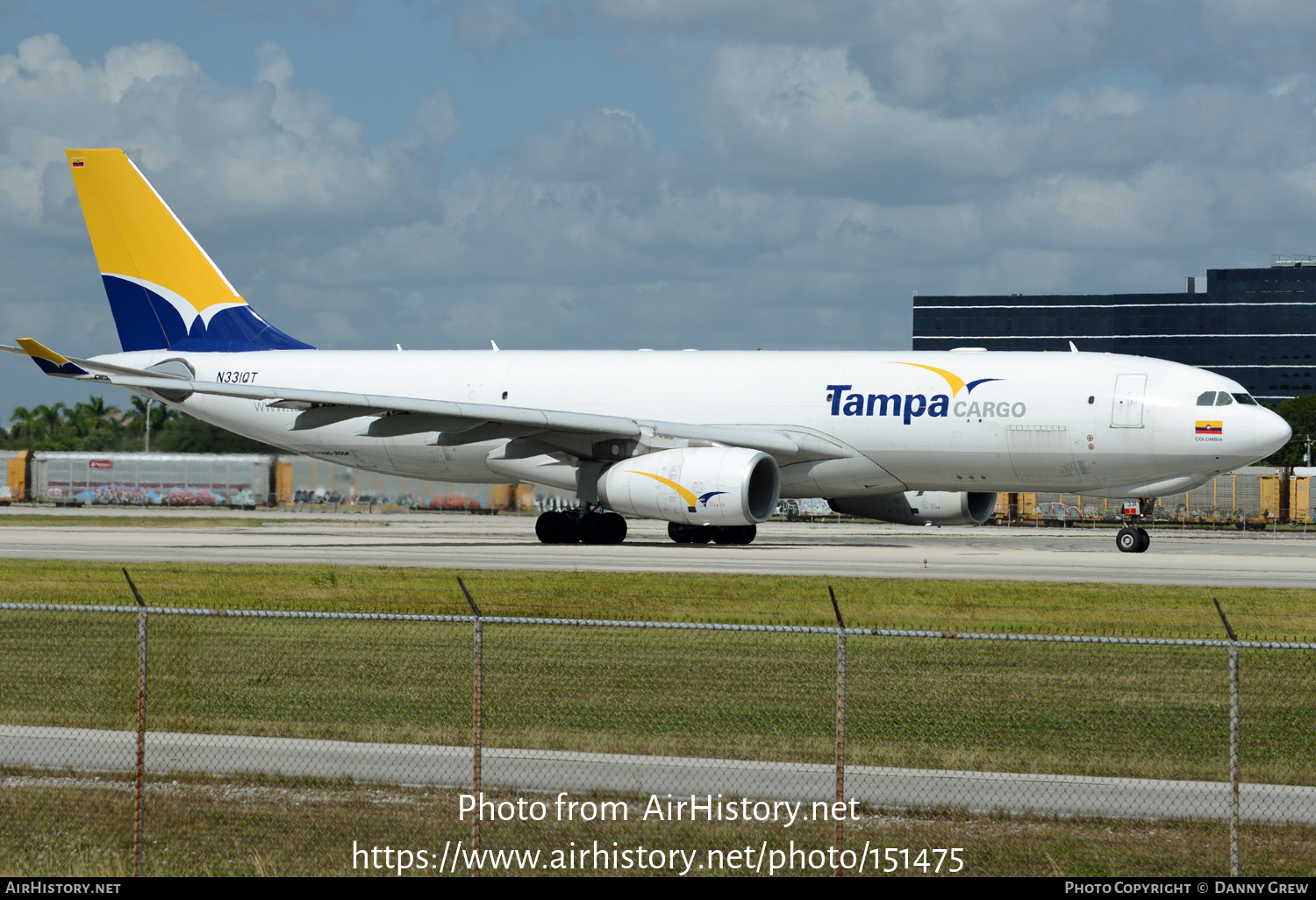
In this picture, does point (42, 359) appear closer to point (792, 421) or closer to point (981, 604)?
point (792, 421)

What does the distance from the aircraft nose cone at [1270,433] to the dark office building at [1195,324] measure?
153533mm

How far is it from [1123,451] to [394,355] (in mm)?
18773

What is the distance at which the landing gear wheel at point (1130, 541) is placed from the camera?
112 feet

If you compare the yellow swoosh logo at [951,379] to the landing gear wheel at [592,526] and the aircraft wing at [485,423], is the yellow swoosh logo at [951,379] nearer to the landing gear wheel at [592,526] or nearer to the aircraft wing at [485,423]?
the aircraft wing at [485,423]

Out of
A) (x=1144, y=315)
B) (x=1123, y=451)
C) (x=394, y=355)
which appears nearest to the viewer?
(x=1123, y=451)

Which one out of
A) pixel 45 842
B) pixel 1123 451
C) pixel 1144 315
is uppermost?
pixel 1144 315

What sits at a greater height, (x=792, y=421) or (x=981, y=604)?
(x=792, y=421)

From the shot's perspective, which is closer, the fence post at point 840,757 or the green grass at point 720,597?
the fence post at point 840,757

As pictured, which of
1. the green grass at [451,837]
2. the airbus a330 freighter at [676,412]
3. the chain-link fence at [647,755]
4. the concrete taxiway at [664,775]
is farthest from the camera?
the airbus a330 freighter at [676,412]

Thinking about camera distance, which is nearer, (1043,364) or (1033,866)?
(1033,866)

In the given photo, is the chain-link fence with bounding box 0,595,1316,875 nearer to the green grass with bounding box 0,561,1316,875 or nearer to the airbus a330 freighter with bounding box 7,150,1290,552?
the green grass with bounding box 0,561,1316,875

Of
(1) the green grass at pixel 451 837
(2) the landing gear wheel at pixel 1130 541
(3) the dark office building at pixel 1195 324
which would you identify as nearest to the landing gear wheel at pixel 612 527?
(2) the landing gear wheel at pixel 1130 541

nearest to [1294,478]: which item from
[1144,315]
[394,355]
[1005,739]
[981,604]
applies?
[394,355]

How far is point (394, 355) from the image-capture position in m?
39.5
